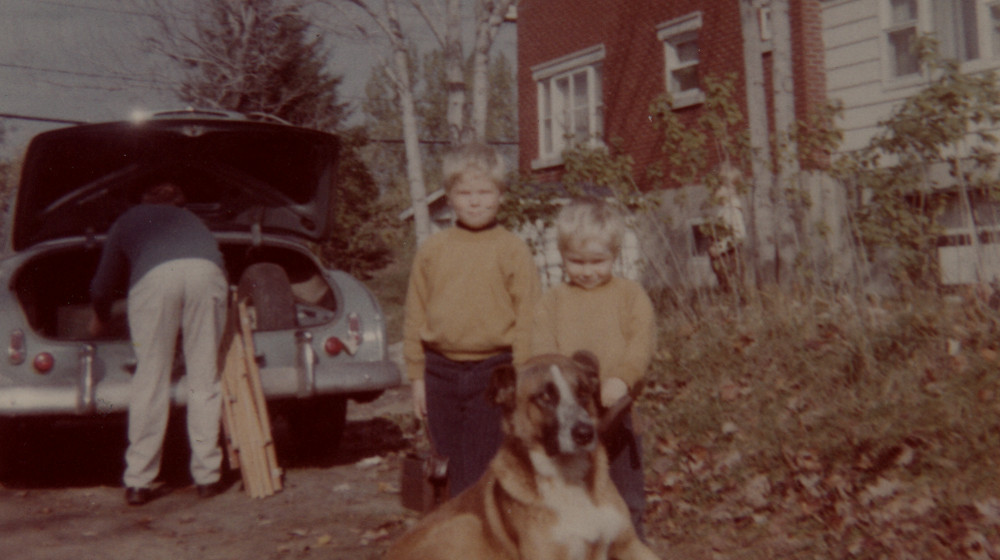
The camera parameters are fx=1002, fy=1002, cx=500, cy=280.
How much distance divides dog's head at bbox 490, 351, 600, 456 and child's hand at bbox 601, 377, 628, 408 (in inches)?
1.2

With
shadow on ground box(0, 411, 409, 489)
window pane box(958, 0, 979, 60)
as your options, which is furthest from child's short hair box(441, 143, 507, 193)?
window pane box(958, 0, 979, 60)

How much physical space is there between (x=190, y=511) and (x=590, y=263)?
11.7 ft

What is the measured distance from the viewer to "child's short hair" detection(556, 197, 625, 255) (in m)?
3.50

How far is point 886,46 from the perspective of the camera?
1382cm

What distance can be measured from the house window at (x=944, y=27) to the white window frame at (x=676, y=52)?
3.51 metres

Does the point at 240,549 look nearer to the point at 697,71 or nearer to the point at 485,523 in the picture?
the point at 485,523

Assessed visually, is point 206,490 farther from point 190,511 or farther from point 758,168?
point 758,168

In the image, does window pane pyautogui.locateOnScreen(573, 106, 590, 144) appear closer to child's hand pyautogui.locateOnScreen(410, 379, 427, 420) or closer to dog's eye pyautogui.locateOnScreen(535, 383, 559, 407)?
child's hand pyautogui.locateOnScreen(410, 379, 427, 420)

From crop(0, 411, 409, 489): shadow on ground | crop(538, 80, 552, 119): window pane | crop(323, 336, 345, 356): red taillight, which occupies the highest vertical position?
crop(538, 80, 552, 119): window pane

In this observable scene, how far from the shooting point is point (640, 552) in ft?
10.6

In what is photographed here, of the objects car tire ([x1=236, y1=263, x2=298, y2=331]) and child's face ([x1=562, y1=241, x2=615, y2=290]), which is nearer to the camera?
child's face ([x1=562, y1=241, x2=615, y2=290])

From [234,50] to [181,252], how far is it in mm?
17673

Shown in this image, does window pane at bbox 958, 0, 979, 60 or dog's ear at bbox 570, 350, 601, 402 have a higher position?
window pane at bbox 958, 0, 979, 60

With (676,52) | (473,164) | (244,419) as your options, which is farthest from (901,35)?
(473,164)
